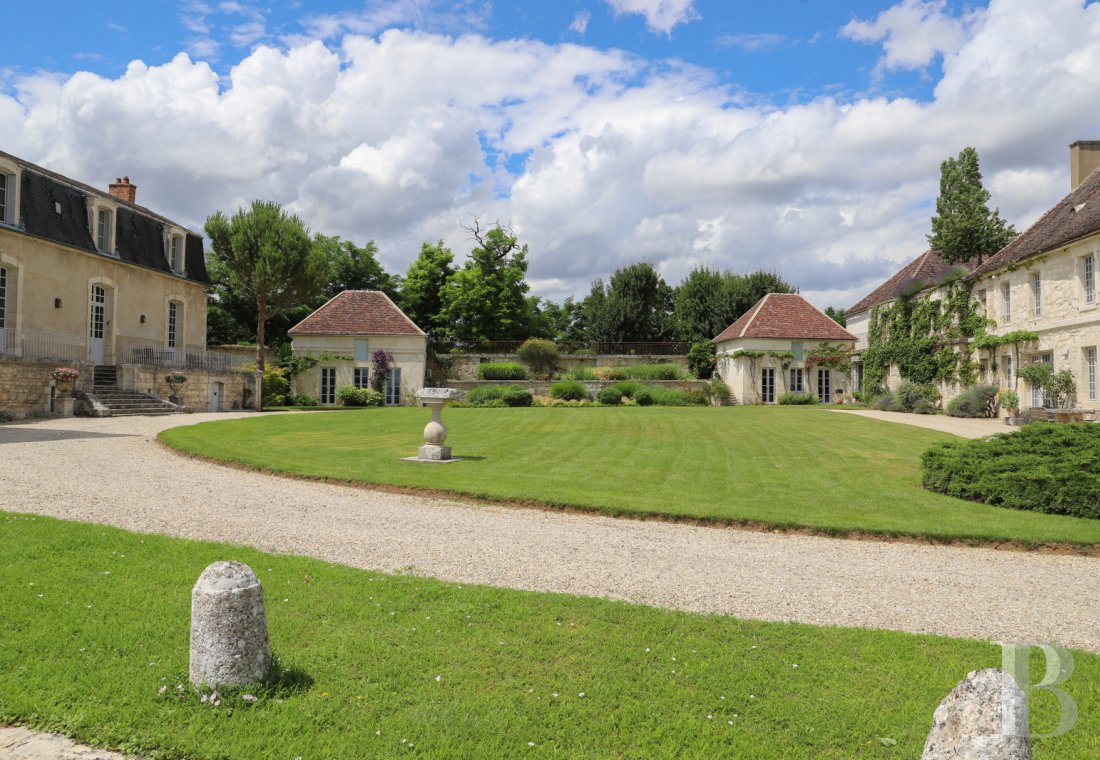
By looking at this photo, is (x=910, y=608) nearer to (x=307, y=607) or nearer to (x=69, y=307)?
(x=307, y=607)

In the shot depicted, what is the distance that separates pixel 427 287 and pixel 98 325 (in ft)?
72.3

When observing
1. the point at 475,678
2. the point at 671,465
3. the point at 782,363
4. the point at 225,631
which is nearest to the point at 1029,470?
the point at 671,465

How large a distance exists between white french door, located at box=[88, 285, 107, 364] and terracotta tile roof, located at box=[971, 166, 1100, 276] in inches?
1216

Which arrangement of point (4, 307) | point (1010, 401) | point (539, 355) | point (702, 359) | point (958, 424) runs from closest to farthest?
point (958, 424) < point (4, 307) < point (1010, 401) < point (539, 355) < point (702, 359)

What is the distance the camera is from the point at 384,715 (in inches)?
130

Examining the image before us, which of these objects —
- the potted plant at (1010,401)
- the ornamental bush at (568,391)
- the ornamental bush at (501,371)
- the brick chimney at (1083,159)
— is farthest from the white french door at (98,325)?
the brick chimney at (1083,159)

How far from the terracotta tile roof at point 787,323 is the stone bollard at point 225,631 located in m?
32.8

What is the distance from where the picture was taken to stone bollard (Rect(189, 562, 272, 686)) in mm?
3404

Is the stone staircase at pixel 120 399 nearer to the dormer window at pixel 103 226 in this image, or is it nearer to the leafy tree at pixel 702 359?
the dormer window at pixel 103 226

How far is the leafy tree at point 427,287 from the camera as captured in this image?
44.5 meters

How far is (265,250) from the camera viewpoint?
30.3 metres

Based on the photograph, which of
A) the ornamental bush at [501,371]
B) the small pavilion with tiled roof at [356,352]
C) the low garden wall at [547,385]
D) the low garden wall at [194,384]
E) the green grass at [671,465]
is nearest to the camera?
the green grass at [671,465]

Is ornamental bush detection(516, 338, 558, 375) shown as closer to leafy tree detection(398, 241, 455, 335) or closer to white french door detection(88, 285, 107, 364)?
leafy tree detection(398, 241, 455, 335)

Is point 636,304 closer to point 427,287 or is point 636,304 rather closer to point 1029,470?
point 427,287
